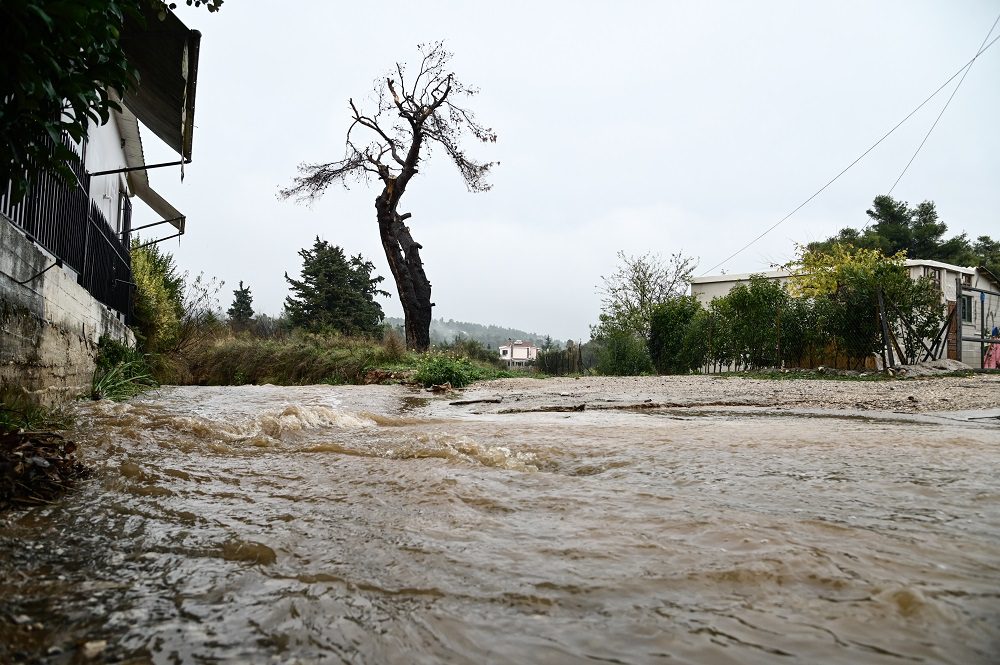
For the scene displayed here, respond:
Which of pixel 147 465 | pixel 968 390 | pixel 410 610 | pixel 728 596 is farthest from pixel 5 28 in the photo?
pixel 968 390

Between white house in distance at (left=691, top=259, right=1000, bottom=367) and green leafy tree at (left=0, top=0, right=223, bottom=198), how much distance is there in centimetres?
1387

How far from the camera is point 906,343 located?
1161cm

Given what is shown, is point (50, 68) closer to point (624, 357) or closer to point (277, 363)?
point (277, 363)

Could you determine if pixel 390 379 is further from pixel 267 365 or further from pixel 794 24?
pixel 794 24

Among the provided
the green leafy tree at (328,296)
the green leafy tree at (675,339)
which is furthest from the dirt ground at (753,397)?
the green leafy tree at (328,296)

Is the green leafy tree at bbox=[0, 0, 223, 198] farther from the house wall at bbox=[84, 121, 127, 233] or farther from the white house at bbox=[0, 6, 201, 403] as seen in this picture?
the house wall at bbox=[84, 121, 127, 233]

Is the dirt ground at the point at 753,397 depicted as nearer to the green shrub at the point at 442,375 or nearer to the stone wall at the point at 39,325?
the green shrub at the point at 442,375

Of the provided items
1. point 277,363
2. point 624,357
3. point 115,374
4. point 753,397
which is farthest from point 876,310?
point 277,363

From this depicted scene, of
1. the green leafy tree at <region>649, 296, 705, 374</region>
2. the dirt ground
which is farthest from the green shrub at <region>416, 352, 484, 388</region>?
the green leafy tree at <region>649, 296, 705, 374</region>

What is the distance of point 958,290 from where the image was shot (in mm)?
11648

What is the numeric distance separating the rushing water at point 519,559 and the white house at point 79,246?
4.93ft

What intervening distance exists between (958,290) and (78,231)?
573 inches

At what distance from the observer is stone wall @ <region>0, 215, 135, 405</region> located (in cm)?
368

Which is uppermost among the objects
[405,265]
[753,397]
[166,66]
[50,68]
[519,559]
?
[166,66]
